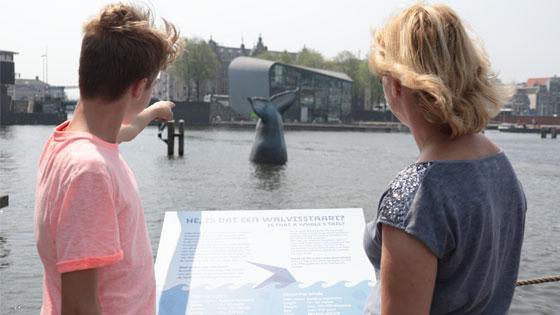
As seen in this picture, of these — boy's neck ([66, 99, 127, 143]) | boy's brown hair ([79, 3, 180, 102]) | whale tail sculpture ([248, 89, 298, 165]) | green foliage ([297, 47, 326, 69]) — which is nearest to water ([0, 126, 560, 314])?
whale tail sculpture ([248, 89, 298, 165])

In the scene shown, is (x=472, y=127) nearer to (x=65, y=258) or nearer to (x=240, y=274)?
(x=65, y=258)

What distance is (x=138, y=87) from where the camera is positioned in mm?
1568

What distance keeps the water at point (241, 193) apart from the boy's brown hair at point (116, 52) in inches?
222

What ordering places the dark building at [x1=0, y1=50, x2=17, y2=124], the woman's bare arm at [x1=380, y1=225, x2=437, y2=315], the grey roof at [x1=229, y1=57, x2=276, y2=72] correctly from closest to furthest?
the woman's bare arm at [x1=380, y1=225, x2=437, y2=315] < the dark building at [x1=0, y1=50, x2=17, y2=124] < the grey roof at [x1=229, y1=57, x2=276, y2=72]

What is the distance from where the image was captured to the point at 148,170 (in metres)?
19.5

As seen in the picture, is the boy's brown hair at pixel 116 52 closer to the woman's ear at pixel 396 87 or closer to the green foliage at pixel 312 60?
the woman's ear at pixel 396 87

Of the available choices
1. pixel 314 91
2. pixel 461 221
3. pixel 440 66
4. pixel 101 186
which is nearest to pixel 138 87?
pixel 101 186

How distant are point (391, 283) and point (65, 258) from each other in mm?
770

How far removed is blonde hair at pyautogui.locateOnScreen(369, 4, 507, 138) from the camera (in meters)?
1.38

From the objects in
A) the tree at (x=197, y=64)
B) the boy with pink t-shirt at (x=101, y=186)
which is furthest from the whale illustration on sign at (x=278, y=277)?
the tree at (x=197, y=64)

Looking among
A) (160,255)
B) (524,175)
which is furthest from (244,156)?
(160,255)

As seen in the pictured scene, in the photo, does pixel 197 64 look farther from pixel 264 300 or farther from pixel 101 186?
pixel 101 186

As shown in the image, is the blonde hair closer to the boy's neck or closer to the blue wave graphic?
the boy's neck

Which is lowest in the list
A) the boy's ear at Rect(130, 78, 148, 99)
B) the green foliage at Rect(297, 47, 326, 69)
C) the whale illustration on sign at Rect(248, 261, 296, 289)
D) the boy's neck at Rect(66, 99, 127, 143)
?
the whale illustration on sign at Rect(248, 261, 296, 289)
